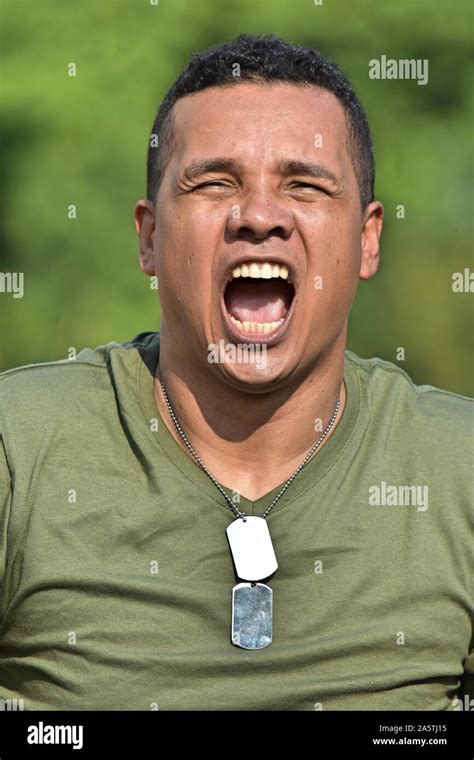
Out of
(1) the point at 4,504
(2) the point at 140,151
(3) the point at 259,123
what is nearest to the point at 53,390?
(1) the point at 4,504

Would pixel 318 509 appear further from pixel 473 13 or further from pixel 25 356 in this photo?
pixel 473 13

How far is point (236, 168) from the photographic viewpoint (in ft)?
8.35

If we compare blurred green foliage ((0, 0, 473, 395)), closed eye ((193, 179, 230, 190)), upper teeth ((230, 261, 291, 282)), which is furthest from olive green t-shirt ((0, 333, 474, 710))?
blurred green foliage ((0, 0, 473, 395))

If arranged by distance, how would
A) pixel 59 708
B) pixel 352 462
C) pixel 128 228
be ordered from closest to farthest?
pixel 59 708
pixel 352 462
pixel 128 228

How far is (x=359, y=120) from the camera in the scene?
280 centimetres

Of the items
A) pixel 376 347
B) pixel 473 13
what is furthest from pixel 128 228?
pixel 473 13

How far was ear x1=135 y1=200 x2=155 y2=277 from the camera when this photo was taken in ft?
9.16

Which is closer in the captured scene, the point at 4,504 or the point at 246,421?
the point at 4,504

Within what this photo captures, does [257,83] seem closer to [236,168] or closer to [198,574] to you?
[236,168]

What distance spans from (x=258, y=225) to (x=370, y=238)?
0.47m

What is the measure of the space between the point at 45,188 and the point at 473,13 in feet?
6.80

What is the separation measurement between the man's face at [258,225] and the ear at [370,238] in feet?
0.56

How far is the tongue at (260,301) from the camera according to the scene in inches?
107

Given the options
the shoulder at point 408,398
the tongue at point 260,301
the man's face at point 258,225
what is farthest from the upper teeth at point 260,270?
the shoulder at point 408,398
